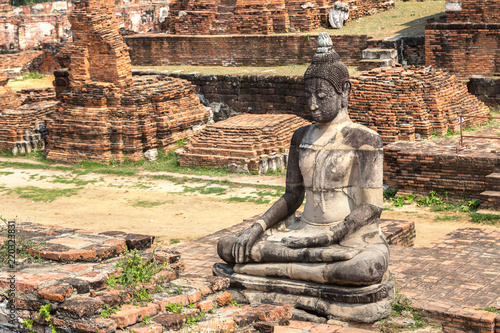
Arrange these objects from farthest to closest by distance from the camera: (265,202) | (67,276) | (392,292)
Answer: (265,202)
(392,292)
(67,276)

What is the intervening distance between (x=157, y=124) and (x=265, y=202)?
158 inches

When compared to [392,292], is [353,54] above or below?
above

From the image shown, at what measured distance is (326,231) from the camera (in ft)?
20.7

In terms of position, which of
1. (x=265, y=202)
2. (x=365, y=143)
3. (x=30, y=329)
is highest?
(x=365, y=143)

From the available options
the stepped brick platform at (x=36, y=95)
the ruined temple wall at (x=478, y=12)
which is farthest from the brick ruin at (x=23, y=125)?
the ruined temple wall at (x=478, y=12)

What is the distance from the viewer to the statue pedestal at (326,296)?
5.91 meters

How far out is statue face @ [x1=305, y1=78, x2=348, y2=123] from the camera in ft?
21.0

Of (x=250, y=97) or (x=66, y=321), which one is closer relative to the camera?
(x=66, y=321)

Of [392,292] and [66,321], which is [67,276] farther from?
[392,292]

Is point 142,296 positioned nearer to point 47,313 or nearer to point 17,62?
point 47,313

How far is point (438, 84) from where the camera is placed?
1283 cm

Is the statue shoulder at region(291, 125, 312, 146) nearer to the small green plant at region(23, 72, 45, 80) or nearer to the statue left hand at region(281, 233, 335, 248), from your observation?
the statue left hand at region(281, 233, 335, 248)

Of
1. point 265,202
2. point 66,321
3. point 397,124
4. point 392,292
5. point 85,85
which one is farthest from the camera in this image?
point 85,85

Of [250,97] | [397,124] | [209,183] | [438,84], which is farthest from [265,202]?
[250,97]
